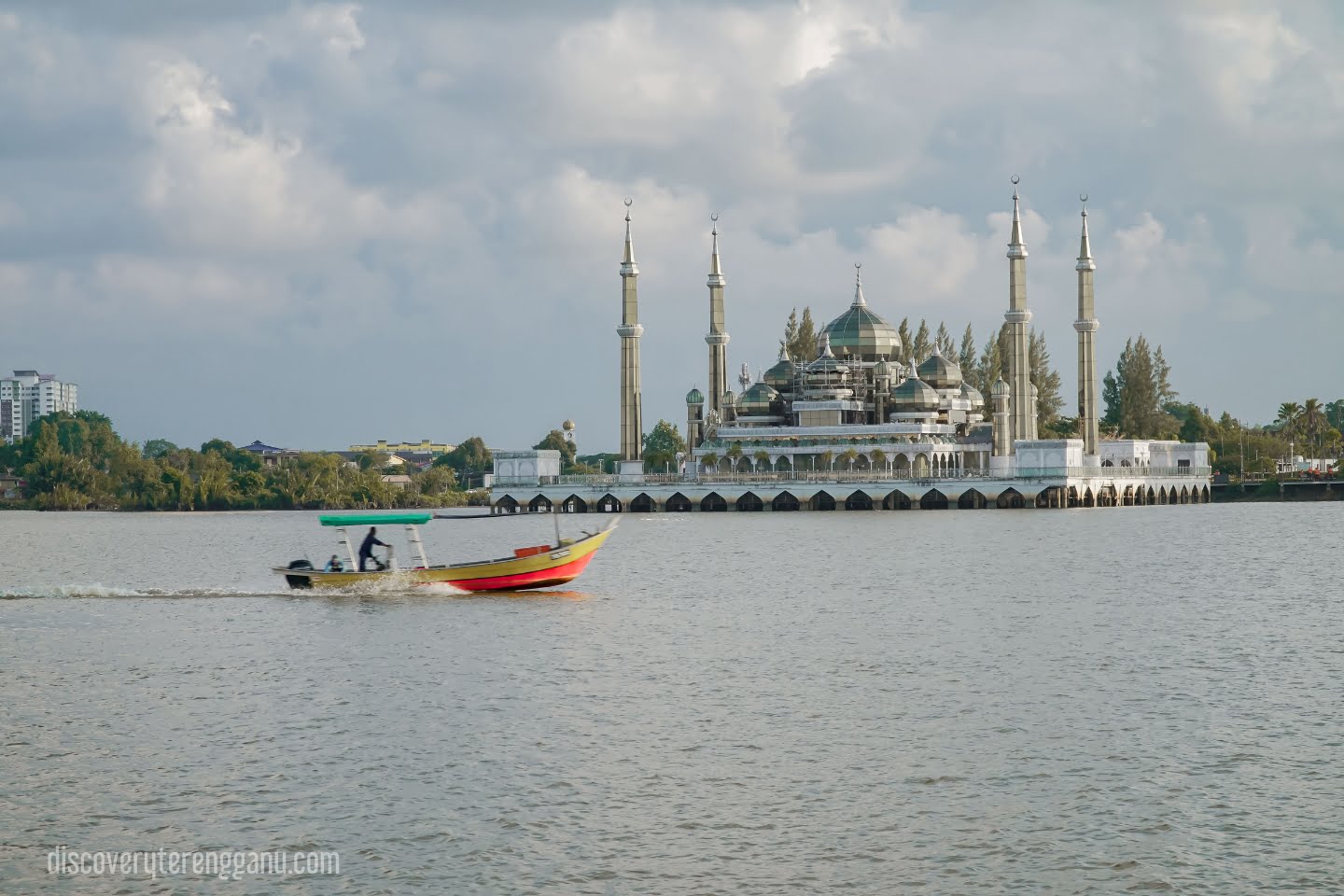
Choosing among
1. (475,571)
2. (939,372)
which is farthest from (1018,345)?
(475,571)

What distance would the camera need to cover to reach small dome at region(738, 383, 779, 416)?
130837 millimetres

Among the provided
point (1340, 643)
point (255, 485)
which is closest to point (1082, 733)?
point (1340, 643)

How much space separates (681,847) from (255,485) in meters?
154

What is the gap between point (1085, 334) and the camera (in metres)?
130

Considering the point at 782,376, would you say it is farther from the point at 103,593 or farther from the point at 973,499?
the point at 103,593

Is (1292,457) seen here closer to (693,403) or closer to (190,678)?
(693,403)

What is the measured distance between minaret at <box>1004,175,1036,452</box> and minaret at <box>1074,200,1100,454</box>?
4729 millimetres

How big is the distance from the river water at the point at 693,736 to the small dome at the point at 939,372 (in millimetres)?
80512

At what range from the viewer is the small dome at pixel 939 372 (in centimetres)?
13075

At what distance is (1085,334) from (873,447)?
19.2m

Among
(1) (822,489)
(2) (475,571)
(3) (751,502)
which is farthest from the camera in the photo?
(3) (751,502)

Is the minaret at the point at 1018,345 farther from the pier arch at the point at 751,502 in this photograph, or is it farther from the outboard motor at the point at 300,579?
the outboard motor at the point at 300,579

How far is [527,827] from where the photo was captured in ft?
67.2

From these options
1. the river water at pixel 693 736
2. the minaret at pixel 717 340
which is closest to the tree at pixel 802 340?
the minaret at pixel 717 340
